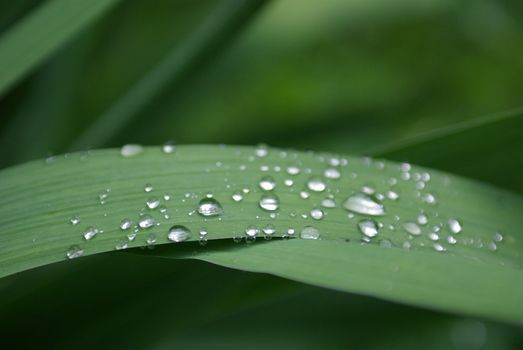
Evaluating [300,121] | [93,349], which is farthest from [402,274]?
[300,121]

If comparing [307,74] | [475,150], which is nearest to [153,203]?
[475,150]

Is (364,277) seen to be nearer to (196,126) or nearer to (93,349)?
(93,349)

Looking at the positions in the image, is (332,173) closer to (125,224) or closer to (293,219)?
(293,219)

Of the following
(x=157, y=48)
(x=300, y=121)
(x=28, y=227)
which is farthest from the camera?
(x=157, y=48)

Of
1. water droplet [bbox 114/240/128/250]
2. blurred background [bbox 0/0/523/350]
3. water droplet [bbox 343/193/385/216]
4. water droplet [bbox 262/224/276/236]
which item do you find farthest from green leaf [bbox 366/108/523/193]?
water droplet [bbox 114/240/128/250]

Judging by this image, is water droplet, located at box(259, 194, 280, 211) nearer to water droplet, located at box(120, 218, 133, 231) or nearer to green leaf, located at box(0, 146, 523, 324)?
green leaf, located at box(0, 146, 523, 324)

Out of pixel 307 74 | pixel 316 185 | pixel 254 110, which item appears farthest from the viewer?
pixel 307 74

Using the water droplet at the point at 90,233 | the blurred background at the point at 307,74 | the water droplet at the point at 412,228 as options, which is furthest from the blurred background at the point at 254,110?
the water droplet at the point at 412,228
